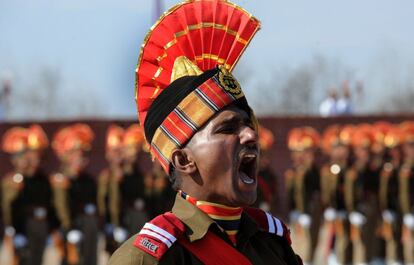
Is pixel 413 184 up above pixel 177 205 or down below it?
below

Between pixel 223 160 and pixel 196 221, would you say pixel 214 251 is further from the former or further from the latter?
pixel 223 160

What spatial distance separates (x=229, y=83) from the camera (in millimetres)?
3020

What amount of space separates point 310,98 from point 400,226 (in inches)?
674

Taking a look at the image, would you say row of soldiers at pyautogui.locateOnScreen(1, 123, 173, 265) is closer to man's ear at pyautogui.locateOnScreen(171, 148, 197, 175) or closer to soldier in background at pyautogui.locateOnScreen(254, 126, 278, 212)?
soldier in background at pyautogui.locateOnScreen(254, 126, 278, 212)

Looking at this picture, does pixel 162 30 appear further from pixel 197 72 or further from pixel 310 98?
pixel 310 98

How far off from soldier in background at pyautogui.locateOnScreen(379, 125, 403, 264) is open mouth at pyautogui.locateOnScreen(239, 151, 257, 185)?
1262 cm

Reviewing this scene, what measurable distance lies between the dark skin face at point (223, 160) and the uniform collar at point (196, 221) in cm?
4

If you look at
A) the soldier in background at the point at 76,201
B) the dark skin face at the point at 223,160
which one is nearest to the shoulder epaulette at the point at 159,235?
the dark skin face at the point at 223,160

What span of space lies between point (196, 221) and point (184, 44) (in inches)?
24.0

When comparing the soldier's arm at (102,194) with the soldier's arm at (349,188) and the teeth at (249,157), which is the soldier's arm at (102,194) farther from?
the teeth at (249,157)

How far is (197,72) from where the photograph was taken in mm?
3125

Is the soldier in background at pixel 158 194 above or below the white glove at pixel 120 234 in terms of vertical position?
above

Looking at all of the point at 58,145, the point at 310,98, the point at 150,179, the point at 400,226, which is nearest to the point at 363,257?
the point at 400,226

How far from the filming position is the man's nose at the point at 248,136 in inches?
114
